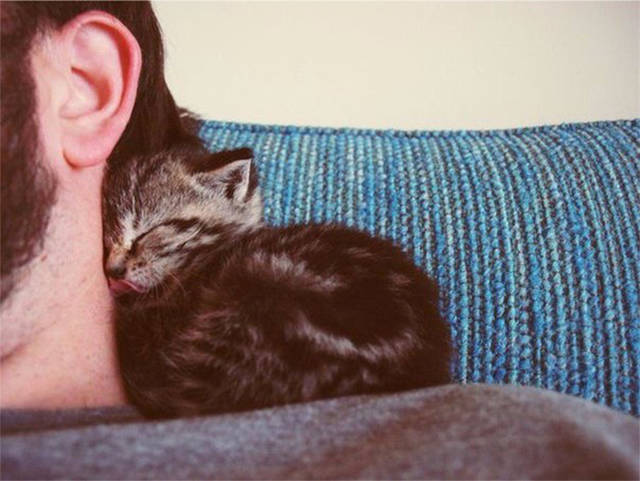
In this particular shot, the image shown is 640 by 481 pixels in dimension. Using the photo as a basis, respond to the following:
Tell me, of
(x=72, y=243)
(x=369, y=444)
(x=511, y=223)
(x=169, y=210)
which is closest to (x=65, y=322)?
(x=72, y=243)

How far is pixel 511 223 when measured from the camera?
1146 millimetres

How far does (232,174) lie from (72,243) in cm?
36

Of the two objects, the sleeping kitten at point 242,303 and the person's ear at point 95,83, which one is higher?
the person's ear at point 95,83

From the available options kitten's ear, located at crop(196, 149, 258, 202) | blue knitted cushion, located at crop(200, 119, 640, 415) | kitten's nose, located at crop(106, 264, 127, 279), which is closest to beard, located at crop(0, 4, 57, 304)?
kitten's nose, located at crop(106, 264, 127, 279)

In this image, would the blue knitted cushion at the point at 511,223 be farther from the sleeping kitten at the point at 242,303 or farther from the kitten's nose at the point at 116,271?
the kitten's nose at the point at 116,271

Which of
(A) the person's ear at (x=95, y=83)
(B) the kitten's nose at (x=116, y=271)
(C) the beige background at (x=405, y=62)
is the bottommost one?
(B) the kitten's nose at (x=116, y=271)

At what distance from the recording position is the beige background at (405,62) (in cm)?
176

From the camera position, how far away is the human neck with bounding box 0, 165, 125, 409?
0.91m

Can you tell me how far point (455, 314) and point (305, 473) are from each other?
501mm

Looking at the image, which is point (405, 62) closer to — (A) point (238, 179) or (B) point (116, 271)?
(A) point (238, 179)

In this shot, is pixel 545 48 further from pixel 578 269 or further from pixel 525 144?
pixel 578 269

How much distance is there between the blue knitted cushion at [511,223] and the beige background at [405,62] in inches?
19.2

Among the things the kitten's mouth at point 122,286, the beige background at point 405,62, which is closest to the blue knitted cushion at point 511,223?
the kitten's mouth at point 122,286

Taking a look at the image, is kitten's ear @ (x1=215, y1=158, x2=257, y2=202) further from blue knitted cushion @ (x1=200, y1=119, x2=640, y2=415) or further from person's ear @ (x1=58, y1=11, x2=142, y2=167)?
person's ear @ (x1=58, y1=11, x2=142, y2=167)
